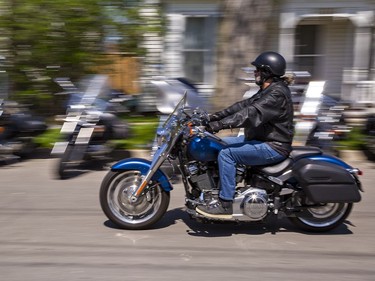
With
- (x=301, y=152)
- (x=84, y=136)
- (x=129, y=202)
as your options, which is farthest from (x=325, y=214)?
(x=84, y=136)

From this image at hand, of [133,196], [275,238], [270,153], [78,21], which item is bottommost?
[275,238]

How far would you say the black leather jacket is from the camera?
5.51 metres

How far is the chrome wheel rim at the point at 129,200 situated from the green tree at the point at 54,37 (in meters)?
4.21

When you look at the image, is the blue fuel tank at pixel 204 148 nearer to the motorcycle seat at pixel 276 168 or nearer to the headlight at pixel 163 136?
the headlight at pixel 163 136

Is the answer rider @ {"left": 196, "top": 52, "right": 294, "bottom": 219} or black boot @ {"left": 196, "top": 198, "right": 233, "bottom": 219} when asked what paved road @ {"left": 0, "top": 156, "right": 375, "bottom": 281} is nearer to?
black boot @ {"left": 196, "top": 198, "right": 233, "bottom": 219}

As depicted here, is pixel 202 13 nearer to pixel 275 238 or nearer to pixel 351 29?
pixel 351 29

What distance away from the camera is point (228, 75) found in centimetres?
970

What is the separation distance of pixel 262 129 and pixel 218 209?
94 centimetres

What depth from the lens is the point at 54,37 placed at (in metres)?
9.30

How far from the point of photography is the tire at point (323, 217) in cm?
595

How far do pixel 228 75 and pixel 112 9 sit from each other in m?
2.33

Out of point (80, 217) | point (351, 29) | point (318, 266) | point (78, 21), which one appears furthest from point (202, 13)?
point (318, 266)

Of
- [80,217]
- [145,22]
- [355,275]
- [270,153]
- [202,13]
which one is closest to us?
[355,275]

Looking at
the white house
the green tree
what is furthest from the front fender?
the white house
